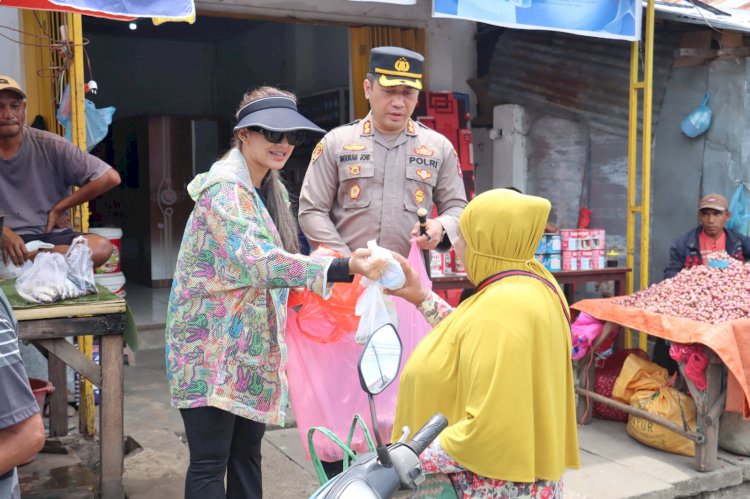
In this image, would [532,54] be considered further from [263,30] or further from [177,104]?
[177,104]

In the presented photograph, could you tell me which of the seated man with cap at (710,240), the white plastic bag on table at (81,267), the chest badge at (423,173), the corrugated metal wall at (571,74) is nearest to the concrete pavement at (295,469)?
the white plastic bag on table at (81,267)

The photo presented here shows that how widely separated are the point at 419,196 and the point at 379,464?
7.27 feet

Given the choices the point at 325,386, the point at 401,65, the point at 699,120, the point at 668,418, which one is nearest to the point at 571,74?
the point at 699,120

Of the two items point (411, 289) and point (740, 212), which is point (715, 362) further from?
point (411, 289)

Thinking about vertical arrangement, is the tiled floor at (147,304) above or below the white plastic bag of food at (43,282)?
below

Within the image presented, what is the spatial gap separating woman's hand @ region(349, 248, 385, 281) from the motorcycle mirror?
74cm

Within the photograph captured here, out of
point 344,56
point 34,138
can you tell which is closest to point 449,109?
point 344,56

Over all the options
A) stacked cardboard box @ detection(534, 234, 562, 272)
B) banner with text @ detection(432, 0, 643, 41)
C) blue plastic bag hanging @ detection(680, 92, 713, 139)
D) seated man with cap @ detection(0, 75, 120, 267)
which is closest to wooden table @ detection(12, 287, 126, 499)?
seated man with cap @ detection(0, 75, 120, 267)

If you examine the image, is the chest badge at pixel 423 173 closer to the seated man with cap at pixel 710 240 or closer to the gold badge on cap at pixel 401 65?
the gold badge on cap at pixel 401 65

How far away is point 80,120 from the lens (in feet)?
14.7

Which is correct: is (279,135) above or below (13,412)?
above

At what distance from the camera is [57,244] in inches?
171

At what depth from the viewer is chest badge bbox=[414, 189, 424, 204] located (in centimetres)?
376

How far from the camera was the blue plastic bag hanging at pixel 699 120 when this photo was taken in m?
6.80
